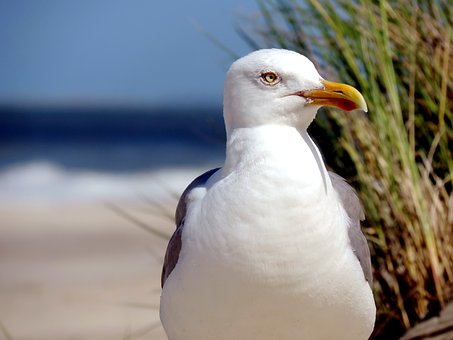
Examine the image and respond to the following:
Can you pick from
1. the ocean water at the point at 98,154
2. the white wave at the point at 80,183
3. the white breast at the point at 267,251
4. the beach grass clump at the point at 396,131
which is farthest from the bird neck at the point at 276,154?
the white wave at the point at 80,183

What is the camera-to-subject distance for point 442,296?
4.11m

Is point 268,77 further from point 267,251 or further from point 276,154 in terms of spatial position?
point 267,251

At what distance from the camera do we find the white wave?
16.5m

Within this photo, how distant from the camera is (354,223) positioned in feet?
10.6

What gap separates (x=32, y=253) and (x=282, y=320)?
29.9 ft

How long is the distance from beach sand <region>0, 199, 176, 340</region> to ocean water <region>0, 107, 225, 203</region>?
1.11 metres

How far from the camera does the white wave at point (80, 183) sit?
54.3ft

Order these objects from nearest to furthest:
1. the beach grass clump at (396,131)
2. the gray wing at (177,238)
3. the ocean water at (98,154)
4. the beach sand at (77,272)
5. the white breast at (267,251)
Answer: the white breast at (267,251)
the gray wing at (177,238)
the beach grass clump at (396,131)
the beach sand at (77,272)
the ocean water at (98,154)

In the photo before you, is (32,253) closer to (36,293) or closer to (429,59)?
(36,293)

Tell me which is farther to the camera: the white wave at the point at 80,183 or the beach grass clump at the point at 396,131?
the white wave at the point at 80,183

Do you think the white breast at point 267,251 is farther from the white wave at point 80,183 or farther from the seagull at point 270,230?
the white wave at point 80,183

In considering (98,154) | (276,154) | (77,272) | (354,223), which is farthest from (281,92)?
(98,154)

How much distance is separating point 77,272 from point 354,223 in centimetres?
766

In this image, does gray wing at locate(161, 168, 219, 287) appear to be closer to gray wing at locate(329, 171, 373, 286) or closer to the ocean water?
gray wing at locate(329, 171, 373, 286)
